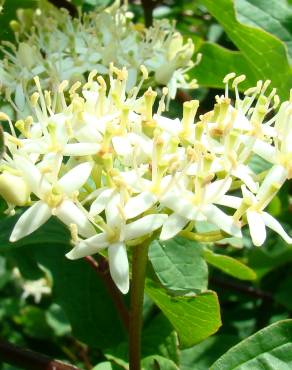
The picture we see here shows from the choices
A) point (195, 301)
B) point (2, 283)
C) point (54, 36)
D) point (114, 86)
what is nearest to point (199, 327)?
point (195, 301)

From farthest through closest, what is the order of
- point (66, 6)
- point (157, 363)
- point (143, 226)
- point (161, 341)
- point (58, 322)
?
point (58, 322) → point (66, 6) → point (161, 341) → point (157, 363) → point (143, 226)

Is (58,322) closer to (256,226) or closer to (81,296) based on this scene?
(81,296)

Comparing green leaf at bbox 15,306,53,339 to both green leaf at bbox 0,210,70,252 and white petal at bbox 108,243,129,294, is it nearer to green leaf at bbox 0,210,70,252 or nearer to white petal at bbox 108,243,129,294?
green leaf at bbox 0,210,70,252

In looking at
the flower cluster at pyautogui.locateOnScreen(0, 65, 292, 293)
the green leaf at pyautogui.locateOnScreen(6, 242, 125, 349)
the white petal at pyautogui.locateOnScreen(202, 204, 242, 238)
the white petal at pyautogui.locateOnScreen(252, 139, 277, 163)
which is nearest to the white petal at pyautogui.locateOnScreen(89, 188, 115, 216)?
the flower cluster at pyautogui.locateOnScreen(0, 65, 292, 293)

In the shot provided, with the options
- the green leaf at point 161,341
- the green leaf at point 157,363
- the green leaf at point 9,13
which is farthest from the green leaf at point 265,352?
the green leaf at point 9,13

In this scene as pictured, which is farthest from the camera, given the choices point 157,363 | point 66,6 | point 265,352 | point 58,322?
point 58,322

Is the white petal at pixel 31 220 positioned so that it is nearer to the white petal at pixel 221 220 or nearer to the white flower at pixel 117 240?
the white flower at pixel 117 240

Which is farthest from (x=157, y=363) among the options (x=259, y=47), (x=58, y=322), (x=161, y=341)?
(x=58, y=322)
